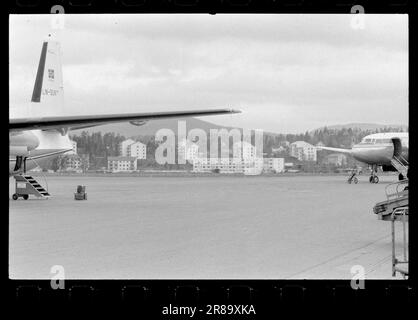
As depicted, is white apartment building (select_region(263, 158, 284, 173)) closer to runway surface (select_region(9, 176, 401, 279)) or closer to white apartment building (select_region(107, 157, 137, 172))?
runway surface (select_region(9, 176, 401, 279))

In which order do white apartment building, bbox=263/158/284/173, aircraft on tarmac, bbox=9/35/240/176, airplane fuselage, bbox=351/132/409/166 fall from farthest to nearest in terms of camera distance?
1. airplane fuselage, bbox=351/132/409/166
2. aircraft on tarmac, bbox=9/35/240/176
3. white apartment building, bbox=263/158/284/173

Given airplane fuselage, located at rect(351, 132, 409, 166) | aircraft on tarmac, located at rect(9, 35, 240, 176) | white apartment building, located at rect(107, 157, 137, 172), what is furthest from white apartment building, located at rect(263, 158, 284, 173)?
airplane fuselage, located at rect(351, 132, 409, 166)

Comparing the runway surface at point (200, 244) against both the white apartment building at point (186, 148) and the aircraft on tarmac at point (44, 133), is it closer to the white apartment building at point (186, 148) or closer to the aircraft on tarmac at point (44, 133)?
the white apartment building at point (186, 148)

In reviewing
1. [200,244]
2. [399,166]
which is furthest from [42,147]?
[200,244]

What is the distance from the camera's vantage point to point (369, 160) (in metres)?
41.1

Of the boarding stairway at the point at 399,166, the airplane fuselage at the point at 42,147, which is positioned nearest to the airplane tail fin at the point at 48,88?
the airplane fuselage at the point at 42,147

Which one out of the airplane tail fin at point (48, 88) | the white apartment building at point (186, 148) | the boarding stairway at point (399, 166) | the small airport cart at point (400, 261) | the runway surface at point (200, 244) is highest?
the airplane tail fin at point (48, 88)

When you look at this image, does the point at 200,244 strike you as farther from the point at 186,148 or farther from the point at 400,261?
the point at 186,148

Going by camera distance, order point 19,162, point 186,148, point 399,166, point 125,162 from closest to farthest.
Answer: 1. point 186,148
2. point 399,166
3. point 125,162
4. point 19,162

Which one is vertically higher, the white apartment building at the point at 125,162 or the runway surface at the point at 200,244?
the white apartment building at the point at 125,162

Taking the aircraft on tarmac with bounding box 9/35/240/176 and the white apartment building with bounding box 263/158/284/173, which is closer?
the white apartment building with bounding box 263/158/284/173
